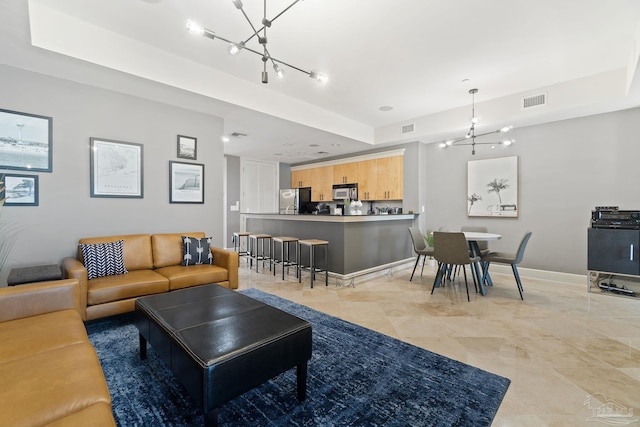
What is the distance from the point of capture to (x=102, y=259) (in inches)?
116

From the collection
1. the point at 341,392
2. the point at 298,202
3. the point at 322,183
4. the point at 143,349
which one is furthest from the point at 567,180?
the point at 143,349

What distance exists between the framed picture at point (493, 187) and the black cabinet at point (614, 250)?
4.28 feet

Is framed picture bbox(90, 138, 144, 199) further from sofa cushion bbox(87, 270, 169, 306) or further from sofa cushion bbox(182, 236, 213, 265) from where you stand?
sofa cushion bbox(87, 270, 169, 306)

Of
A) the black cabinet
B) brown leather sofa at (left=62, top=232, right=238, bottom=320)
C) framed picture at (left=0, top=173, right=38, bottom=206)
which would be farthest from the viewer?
the black cabinet

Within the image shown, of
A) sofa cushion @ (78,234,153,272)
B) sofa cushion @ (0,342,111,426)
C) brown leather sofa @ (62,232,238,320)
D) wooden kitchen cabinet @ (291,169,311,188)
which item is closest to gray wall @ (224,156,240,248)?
wooden kitchen cabinet @ (291,169,311,188)

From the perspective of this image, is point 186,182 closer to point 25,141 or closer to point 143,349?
point 25,141

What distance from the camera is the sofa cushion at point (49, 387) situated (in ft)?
3.40

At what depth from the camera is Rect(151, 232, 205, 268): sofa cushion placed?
347 centimetres

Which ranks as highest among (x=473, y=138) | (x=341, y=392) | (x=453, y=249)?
(x=473, y=138)

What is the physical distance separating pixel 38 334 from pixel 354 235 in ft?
12.1

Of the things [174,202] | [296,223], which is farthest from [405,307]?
[174,202]

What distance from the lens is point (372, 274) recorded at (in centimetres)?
492

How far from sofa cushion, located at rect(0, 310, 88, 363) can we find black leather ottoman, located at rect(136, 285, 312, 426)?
40 centimetres

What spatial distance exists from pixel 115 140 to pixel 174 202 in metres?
1.00
